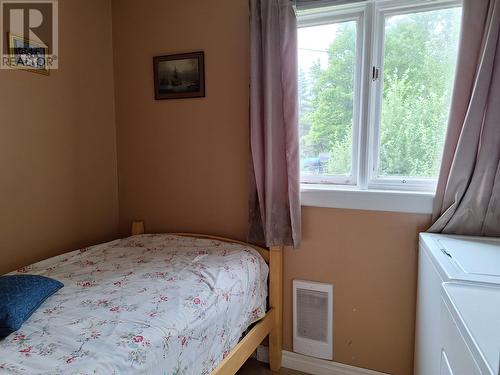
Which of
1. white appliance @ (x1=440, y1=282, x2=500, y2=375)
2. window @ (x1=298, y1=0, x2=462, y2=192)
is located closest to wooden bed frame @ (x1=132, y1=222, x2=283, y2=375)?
window @ (x1=298, y1=0, x2=462, y2=192)

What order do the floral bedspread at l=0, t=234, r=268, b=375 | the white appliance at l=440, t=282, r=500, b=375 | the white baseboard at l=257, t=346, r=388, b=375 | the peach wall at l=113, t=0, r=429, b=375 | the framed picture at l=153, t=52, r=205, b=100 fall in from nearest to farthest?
1. the white appliance at l=440, t=282, r=500, b=375
2. the floral bedspread at l=0, t=234, r=268, b=375
3. the peach wall at l=113, t=0, r=429, b=375
4. the white baseboard at l=257, t=346, r=388, b=375
5. the framed picture at l=153, t=52, r=205, b=100

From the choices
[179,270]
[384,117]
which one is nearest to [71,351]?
[179,270]

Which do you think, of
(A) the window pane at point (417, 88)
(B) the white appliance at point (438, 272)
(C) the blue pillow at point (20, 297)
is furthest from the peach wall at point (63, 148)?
(B) the white appliance at point (438, 272)

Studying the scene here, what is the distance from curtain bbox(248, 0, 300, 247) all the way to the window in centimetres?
18

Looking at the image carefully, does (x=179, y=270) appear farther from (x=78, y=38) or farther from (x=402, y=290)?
(x=78, y=38)

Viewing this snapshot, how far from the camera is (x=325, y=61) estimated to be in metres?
1.98

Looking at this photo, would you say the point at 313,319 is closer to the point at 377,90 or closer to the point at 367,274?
the point at 367,274

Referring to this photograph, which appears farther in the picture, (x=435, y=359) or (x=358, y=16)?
(x=358, y=16)

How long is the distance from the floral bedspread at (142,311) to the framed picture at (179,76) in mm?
1017

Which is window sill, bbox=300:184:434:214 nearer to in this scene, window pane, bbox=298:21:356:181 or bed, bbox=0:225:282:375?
window pane, bbox=298:21:356:181

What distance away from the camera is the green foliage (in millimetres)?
1762

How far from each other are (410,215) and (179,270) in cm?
125

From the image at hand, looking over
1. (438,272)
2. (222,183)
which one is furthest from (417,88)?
(222,183)

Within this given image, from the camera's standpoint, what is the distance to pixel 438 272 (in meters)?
1.28
